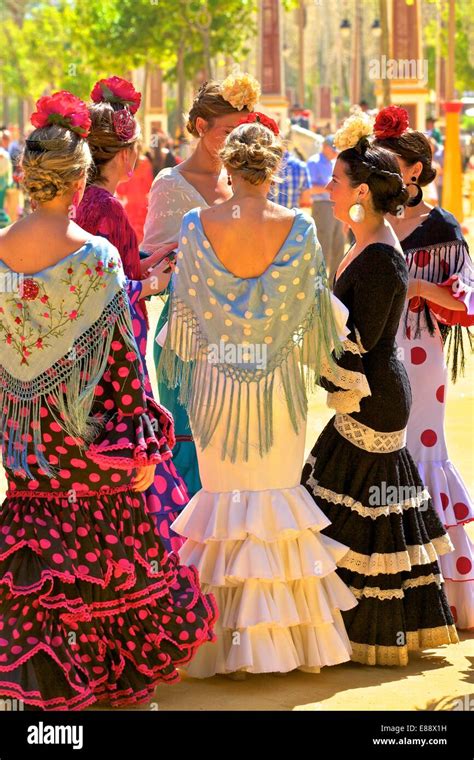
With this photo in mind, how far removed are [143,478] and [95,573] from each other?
35 cm

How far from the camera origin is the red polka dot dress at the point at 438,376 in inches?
221

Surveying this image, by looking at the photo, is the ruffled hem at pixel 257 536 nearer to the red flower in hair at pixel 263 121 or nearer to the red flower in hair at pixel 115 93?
the red flower in hair at pixel 263 121

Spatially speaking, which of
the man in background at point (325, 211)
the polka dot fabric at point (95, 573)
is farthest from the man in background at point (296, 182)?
the polka dot fabric at point (95, 573)

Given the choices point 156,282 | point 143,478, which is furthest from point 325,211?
point 143,478

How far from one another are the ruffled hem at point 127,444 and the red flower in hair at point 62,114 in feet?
3.06

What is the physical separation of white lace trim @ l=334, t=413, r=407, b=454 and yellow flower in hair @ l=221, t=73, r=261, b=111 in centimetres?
139

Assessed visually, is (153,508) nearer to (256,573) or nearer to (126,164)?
(256,573)

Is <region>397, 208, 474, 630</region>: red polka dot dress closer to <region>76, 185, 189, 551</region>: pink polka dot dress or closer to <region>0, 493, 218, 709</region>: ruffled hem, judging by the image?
<region>76, 185, 189, 551</region>: pink polka dot dress

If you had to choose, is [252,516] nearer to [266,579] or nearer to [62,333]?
[266,579]

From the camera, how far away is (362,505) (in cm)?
513

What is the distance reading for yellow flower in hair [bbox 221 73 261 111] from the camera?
5.52 metres

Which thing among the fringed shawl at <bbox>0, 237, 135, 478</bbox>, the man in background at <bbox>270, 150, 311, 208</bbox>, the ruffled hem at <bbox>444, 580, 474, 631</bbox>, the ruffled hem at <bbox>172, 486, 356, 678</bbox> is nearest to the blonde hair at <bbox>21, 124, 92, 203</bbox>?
the fringed shawl at <bbox>0, 237, 135, 478</bbox>
